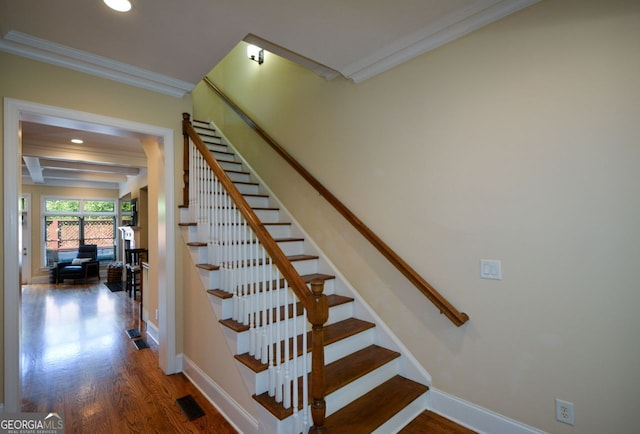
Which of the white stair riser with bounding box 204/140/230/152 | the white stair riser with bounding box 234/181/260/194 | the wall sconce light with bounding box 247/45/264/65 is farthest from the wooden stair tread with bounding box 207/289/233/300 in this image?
the wall sconce light with bounding box 247/45/264/65

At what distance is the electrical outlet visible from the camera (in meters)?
1.67

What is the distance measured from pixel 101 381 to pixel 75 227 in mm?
8294

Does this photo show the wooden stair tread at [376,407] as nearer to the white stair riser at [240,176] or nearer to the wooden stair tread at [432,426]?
the wooden stair tread at [432,426]

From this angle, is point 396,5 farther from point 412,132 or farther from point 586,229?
point 586,229

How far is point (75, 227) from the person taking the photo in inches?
354

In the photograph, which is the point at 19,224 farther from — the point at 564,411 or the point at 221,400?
the point at 564,411

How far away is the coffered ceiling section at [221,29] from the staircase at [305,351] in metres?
1.08

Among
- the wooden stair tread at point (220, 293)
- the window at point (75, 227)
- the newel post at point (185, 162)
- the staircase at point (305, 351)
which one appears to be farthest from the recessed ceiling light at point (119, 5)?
the window at point (75, 227)

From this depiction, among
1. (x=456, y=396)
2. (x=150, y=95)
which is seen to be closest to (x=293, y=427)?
(x=456, y=396)

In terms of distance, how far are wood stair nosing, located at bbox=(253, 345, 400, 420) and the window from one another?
9.66 m

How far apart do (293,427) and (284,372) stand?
0.92ft

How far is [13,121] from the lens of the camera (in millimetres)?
2135

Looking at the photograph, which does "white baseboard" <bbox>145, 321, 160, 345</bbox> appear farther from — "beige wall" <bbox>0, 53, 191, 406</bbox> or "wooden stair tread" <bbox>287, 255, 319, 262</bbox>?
"wooden stair tread" <bbox>287, 255, 319, 262</bbox>

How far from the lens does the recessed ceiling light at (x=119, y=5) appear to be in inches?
70.5
